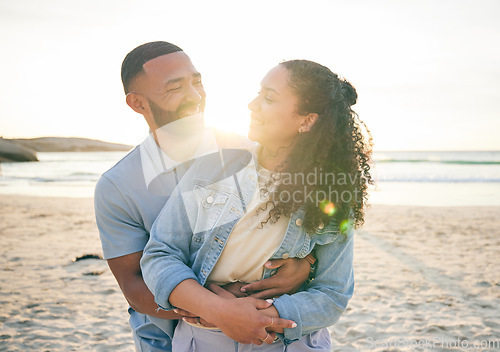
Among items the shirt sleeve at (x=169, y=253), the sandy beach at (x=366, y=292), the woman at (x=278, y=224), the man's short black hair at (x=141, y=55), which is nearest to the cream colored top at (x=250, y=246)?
the woman at (x=278, y=224)

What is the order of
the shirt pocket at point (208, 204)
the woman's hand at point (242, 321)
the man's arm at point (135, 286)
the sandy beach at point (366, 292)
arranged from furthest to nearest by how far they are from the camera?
the sandy beach at point (366, 292), the man's arm at point (135, 286), the shirt pocket at point (208, 204), the woman's hand at point (242, 321)

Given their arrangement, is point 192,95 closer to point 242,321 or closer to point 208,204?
point 208,204

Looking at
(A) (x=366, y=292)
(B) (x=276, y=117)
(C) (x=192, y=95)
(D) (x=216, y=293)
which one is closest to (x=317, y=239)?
(D) (x=216, y=293)

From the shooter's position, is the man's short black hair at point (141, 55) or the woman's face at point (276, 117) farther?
the man's short black hair at point (141, 55)

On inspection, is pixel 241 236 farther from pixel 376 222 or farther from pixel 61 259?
pixel 376 222

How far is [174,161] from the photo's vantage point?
224cm

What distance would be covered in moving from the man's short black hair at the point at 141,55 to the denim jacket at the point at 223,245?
106 cm

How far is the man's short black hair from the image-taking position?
8.11 feet

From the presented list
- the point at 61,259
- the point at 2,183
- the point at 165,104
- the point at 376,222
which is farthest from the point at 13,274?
the point at 2,183

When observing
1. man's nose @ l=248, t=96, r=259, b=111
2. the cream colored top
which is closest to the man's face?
man's nose @ l=248, t=96, r=259, b=111

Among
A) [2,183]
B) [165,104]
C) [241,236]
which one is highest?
[165,104]

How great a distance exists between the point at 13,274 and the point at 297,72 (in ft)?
19.8

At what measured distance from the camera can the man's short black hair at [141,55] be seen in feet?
8.11

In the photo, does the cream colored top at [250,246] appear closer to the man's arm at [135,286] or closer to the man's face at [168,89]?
the man's arm at [135,286]
